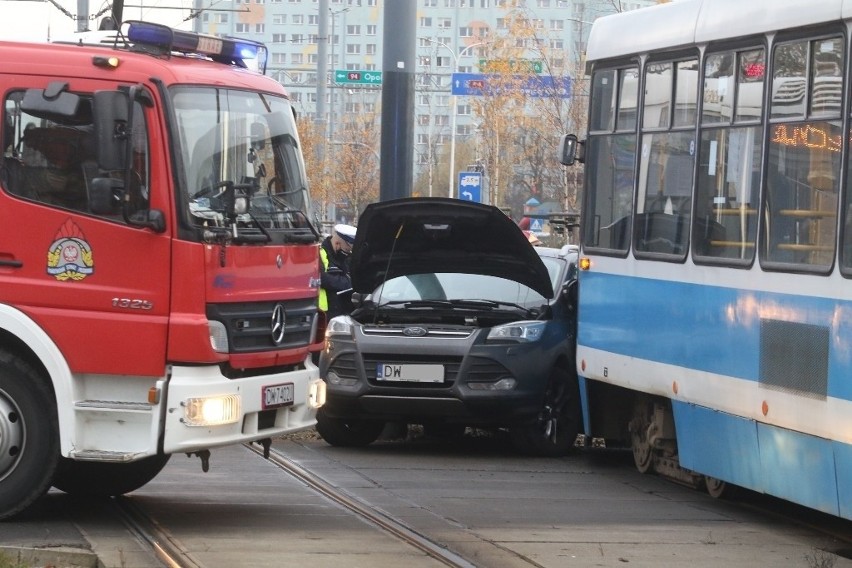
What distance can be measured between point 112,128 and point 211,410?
5.23 feet

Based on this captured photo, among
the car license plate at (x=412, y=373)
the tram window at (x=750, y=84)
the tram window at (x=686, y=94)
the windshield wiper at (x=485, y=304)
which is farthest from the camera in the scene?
the windshield wiper at (x=485, y=304)

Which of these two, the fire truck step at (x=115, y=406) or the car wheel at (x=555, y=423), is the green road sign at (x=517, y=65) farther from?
the fire truck step at (x=115, y=406)

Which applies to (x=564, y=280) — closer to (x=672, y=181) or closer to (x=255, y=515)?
(x=672, y=181)

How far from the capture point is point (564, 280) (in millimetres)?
14500

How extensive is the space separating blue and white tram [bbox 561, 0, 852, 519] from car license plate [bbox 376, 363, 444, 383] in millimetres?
1154

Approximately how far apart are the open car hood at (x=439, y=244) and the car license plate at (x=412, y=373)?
132 cm

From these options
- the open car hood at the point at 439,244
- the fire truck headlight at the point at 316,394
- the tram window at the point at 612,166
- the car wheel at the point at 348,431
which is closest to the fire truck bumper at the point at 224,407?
the fire truck headlight at the point at 316,394

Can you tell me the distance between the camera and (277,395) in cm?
970

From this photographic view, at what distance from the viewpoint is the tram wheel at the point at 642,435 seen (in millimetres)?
12330

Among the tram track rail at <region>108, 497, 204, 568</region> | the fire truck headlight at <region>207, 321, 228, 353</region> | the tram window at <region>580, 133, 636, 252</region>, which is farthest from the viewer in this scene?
the tram window at <region>580, 133, 636, 252</region>

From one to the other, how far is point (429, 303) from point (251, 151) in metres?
4.38

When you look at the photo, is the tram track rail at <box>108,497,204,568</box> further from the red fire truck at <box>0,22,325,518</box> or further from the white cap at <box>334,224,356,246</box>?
the white cap at <box>334,224,356,246</box>

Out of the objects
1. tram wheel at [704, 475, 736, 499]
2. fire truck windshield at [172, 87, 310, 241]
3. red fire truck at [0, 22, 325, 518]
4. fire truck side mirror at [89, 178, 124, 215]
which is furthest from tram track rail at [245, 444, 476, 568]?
tram wheel at [704, 475, 736, 499]

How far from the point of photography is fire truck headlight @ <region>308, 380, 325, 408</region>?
10085mm
